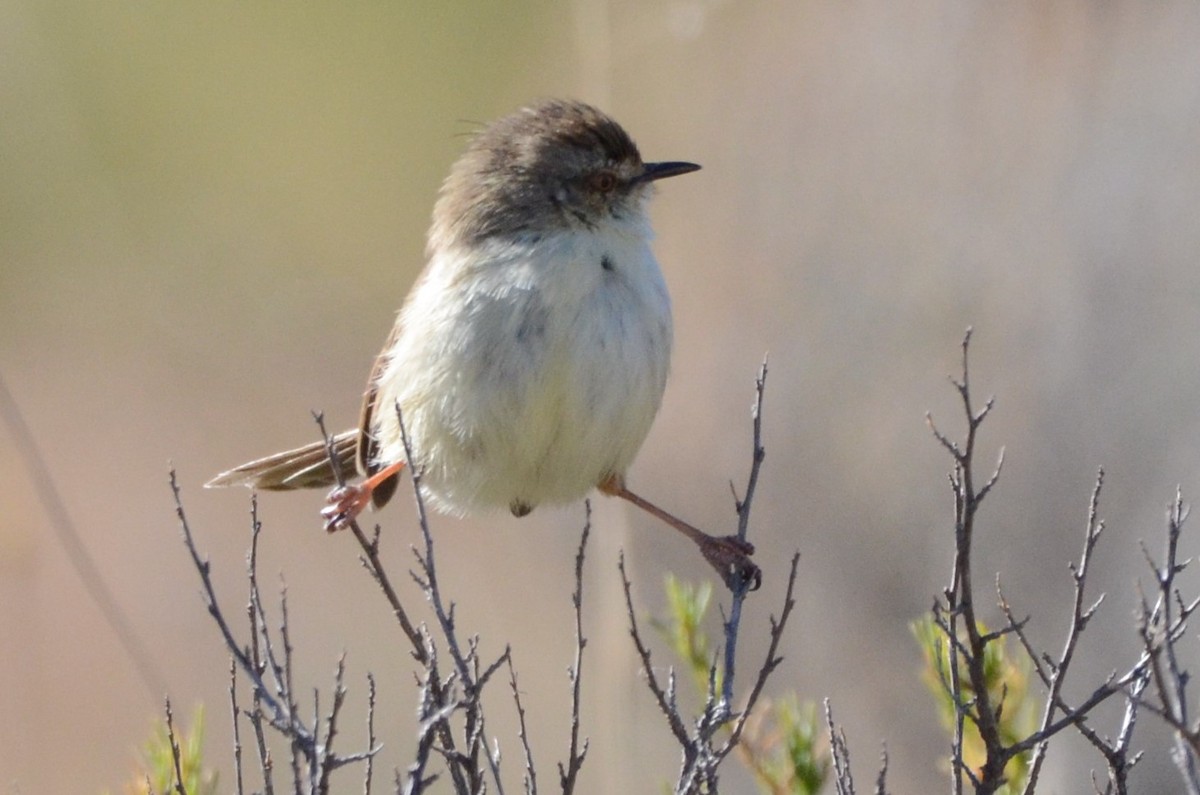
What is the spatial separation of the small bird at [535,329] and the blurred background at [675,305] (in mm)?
2744

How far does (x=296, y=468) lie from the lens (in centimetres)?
493

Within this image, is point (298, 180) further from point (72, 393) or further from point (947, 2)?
point (947, 2)

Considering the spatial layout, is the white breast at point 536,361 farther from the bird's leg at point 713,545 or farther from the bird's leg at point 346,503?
the bird's leg at point 346,503

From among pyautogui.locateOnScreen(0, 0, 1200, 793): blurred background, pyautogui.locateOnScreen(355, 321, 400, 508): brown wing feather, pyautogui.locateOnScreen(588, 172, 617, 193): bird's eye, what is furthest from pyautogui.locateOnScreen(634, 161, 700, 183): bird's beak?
pyautogui.locateOnScreen(0, 0, 1200, 793): blurred background

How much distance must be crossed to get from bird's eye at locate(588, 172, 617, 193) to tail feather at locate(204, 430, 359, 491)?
139 cm

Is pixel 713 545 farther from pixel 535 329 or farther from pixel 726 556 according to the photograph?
pixel 535 329

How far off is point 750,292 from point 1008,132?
5.07 feet

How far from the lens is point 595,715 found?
23.2 ft

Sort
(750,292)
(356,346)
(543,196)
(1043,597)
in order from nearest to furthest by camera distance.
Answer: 1. (543,196)
2. (1043,597)
3. (750,292)
4. (356,346)

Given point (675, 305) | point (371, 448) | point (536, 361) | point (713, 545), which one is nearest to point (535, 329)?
point (536, 361)

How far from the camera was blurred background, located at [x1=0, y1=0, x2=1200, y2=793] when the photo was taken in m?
6.34

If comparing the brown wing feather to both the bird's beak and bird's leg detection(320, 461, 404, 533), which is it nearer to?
bird's leg detection(320, 461, 404, 533)

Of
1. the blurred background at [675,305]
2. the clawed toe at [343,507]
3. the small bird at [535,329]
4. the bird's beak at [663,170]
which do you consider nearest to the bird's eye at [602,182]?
the small bird at [535,329]

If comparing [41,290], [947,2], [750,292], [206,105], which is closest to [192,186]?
[206,105]
